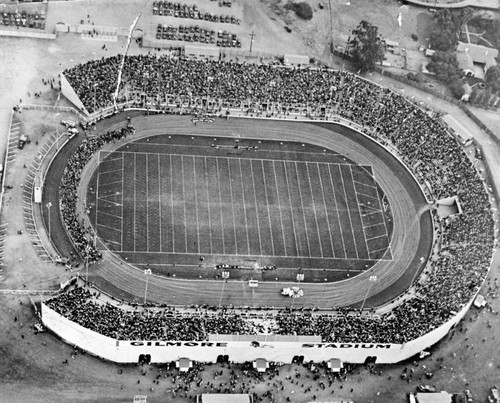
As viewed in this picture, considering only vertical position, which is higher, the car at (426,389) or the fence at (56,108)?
the fence at (56,108)

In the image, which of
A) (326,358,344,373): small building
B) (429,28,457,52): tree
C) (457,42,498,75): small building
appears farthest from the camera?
(457,42,498,75): small building

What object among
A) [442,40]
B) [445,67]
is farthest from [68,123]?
[442,40]

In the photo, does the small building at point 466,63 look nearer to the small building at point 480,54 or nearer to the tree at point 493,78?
the small building at point 480,54

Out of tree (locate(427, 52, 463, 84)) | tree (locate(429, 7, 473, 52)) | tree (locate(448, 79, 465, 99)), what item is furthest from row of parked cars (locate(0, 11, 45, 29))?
tree (locate(448, 79, 465, 99))

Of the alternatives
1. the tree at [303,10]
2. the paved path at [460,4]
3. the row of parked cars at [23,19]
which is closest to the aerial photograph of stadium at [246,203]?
the row of parked cars at [23,19]

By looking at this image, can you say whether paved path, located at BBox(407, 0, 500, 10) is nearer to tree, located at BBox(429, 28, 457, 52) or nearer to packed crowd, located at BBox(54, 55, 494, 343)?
tree, located at BBox(429, 28, 457, 52)

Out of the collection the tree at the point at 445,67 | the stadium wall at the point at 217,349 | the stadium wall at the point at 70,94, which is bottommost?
the stadium wall at the point at 217,349
